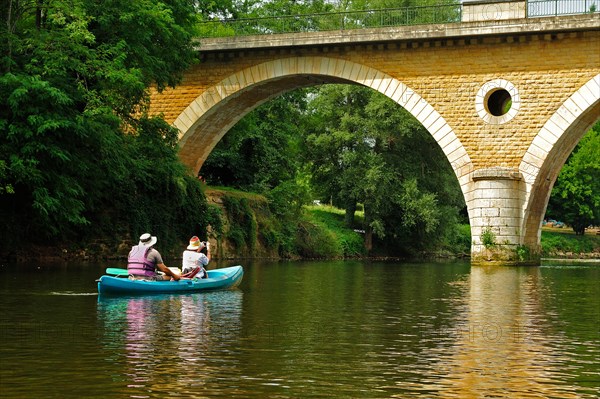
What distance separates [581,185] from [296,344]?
49363 millimetres

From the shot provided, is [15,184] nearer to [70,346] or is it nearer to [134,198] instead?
[134,198]

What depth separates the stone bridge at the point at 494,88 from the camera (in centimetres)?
2836

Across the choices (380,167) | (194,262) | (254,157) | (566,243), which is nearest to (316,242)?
(254,157)

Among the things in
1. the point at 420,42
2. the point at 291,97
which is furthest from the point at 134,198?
the point at 291,97

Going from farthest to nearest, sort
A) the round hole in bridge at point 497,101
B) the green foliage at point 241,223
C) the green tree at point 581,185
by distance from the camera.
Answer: the green tree at point 581,185 → the green foliage at point 241,223 → the round hole in bridge at point 497,101

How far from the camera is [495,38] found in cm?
2923

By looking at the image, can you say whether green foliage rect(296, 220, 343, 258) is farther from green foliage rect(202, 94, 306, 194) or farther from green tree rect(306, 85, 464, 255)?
green tree rect(306, 85, 464, 255)

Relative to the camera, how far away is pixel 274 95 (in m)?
35.4

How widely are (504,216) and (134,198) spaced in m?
9.64

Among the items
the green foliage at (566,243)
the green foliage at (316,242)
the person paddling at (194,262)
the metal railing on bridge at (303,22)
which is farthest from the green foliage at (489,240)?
the green foliage at (566,243)

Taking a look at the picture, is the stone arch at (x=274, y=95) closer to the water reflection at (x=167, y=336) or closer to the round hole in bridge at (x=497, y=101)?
the round hole in bridge at (x=497, y=101)

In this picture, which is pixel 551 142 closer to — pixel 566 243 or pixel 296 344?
pixel 296 344

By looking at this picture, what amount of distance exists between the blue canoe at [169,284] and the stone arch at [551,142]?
12917mm

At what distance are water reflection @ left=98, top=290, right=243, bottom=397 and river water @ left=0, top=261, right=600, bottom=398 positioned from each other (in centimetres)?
1
